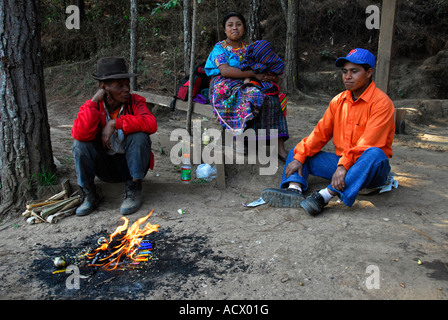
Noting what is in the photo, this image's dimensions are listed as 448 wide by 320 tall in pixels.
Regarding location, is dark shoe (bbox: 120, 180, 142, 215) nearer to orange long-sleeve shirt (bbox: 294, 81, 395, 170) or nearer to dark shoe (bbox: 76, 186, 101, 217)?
dark shoe (bbox: 76, 186, 101, 217)

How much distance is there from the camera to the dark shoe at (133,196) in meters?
3.51

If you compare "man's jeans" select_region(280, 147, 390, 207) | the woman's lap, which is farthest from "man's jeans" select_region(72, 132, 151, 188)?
"man's jeans" select_region(280, 147, 390, 207)

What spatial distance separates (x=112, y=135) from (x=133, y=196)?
2.03ft

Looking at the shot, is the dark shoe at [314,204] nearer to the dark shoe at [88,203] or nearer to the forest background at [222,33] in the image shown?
the dark shoe at [88,203]

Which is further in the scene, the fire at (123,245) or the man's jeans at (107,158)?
the man's jeans at (107,158)

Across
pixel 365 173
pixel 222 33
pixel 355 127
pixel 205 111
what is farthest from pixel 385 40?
pixel 222 33

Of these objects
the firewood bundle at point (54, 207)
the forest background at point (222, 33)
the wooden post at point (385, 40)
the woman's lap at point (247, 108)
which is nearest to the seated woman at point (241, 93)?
the woman's lap at point (247, 108)

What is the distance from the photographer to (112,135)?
11.4 ft

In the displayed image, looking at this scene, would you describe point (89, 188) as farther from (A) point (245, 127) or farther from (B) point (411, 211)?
(B) point (411, 211)

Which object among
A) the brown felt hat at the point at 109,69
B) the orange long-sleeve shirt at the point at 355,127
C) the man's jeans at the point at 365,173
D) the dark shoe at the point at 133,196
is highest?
the brown felt hat at the point at 109,69

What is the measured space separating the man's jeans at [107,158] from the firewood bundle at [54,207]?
251 mm

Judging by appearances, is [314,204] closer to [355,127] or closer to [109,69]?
[355,127]
